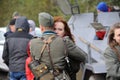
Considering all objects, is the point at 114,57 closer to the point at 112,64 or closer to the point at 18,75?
the point at 112,64

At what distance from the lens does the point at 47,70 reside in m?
5.52

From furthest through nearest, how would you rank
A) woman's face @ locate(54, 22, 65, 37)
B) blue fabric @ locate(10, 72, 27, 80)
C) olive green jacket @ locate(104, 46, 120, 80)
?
blue fabric @ locate(10, 72, 27, 80), woman's face @ locate(54, 22, 65, 37), olive green jacket @ locate(104, 46, 120, 80)

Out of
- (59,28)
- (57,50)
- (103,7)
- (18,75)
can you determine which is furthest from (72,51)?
(103,7)

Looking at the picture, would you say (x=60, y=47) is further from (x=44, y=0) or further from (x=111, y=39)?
(x=44, y=0)

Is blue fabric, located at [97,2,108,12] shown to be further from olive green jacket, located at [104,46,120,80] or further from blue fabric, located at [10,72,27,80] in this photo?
olive green jacket, located at [104,46,120,80]

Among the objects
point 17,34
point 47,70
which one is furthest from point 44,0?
point 47,70

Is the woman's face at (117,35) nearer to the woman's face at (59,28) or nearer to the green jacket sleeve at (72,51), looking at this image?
the green jacket sleeve at (72,51)

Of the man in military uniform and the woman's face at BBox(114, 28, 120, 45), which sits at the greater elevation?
the woman's face at BBox(114, 28, 120, 45)

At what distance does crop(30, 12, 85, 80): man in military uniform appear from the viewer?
5.55 metres

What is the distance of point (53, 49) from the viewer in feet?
18.3

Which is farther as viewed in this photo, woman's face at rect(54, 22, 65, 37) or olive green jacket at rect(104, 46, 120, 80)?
woman's face at rect(54, 22, 65, 37)

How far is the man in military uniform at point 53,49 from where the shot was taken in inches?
219

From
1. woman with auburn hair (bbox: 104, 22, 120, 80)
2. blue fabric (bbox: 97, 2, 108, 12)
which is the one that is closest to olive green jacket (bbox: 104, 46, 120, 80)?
woman with auburn hair (bbox: 104, 22, 120, 80)

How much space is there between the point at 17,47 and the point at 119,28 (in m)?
2.41
